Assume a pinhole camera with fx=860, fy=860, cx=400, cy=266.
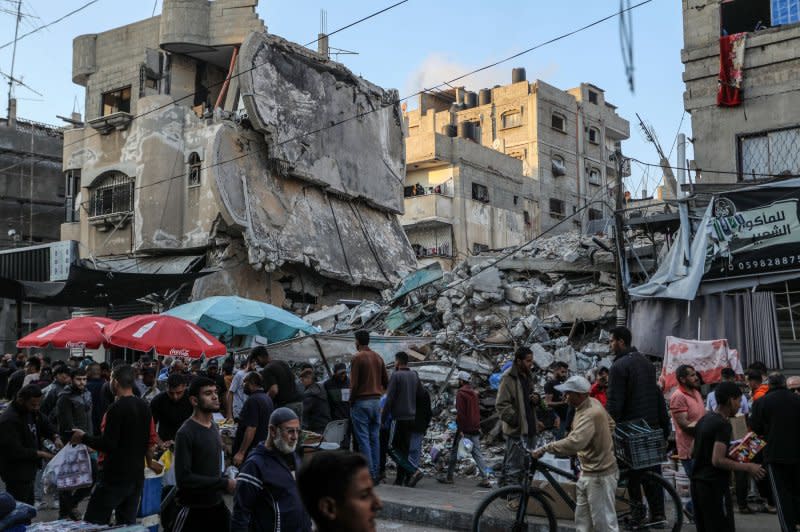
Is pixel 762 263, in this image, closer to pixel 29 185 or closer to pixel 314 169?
pixel 314 169

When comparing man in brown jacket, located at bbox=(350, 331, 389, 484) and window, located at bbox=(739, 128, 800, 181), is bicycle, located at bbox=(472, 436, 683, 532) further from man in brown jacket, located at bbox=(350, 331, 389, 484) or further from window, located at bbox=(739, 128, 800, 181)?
window, located at bbox=(739, 128, 800, 181)

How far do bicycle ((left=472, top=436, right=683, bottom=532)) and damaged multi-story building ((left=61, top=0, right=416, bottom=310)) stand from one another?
60.9 ft

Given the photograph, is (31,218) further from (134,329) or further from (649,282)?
(649,282)

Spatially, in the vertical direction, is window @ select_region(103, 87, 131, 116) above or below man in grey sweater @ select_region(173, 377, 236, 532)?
above

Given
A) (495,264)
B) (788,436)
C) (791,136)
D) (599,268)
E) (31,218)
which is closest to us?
(788,436)

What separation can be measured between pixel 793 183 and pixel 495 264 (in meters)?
7.52

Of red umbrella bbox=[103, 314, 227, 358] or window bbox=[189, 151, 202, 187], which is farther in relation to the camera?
window bbox=[189, 151, 202, 187]

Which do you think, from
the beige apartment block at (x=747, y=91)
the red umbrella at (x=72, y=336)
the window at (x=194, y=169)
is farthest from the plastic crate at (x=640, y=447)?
the window at (x=194, y=169)

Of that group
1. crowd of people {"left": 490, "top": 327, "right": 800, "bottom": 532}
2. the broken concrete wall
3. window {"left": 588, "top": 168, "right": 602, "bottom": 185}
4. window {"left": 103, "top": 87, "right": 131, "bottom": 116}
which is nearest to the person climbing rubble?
crowd of people {"left": 490, "top": 327, "right": 800, "bottom": 532}

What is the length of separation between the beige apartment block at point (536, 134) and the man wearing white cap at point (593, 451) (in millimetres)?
38720

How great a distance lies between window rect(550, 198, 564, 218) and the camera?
50.1 meters

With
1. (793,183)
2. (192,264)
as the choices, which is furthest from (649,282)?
(192,264)

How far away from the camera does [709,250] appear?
1382cm

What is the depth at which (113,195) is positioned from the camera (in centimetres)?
2930
